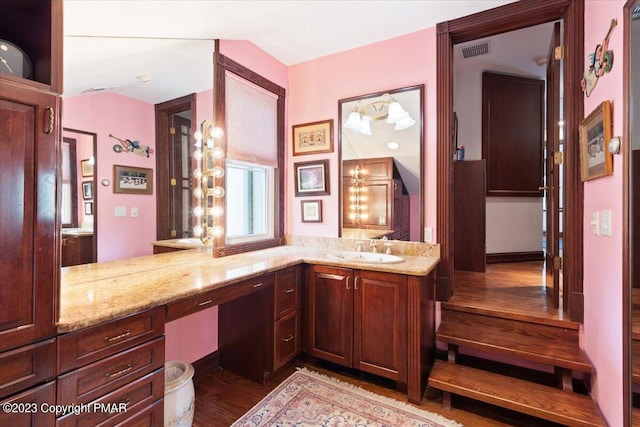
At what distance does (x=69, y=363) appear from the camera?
1.04m

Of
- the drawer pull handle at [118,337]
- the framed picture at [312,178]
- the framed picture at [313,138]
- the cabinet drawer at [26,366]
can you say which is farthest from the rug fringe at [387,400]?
the framed picture at [313,138]

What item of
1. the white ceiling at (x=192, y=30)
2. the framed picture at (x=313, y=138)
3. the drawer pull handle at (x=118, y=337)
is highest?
the white ceiling at (x=192, y=30)

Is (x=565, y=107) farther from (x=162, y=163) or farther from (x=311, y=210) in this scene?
(x=162, y=163)

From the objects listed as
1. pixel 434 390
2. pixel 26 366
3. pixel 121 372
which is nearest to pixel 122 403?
pixel 121 372

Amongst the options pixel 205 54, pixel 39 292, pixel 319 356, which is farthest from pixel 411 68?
pixel 39 292

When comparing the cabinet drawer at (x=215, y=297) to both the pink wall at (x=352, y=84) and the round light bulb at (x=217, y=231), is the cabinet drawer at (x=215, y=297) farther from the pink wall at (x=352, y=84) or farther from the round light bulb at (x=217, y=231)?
the pink wall at (x=352, y=84)

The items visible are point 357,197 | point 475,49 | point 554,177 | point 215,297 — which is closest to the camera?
point 215,297

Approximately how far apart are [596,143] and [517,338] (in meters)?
1.34

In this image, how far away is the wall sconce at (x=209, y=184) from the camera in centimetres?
Answer: 217

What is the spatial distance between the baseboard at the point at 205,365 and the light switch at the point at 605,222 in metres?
2.61

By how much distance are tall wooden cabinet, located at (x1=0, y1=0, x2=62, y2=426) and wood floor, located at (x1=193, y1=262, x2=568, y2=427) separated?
1067 mm

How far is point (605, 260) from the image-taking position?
154cm

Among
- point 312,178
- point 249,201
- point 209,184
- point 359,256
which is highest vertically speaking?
point 312,178

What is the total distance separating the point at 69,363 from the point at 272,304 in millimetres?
1176
